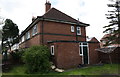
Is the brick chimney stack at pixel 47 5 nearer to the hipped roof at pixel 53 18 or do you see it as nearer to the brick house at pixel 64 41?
the brick house at pixel 64 41

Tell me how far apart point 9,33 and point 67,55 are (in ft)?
41.9

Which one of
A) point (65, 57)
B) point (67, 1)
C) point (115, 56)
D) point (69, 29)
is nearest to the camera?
point (65, 57)

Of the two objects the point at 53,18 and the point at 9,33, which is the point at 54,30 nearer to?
the point at 53,18

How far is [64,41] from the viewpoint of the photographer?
45.7ft

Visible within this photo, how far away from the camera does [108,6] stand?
51.2ft

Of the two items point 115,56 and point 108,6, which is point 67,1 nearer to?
point 108,6

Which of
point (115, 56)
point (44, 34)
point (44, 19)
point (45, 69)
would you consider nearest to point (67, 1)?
point (44, 19)

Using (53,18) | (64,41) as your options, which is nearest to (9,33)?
(53,18)

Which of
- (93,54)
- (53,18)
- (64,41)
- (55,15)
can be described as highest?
(55,15)

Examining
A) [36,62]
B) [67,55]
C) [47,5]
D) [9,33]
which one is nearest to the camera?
[36,62]

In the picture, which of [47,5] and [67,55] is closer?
[67,55]

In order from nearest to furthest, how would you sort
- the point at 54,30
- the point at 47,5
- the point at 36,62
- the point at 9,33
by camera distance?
the point at 36,62 → the point at 54,30 → the point at 47,5 → the point at 9,33

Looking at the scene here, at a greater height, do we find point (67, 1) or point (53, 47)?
point (67, 1)

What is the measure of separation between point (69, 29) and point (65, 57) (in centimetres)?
634
